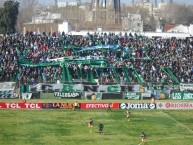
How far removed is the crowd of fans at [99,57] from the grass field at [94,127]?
1502cm

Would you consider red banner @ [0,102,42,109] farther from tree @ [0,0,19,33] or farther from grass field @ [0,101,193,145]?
tree @ [0,0,19,33]

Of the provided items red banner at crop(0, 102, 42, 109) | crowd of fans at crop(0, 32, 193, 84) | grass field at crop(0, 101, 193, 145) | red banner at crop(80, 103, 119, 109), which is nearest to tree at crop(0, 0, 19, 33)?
crowd of fans at crop(0, 32, 193, 84)

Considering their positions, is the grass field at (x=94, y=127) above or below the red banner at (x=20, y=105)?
below

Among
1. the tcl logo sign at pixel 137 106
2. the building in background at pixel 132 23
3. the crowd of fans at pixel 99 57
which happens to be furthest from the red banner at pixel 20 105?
the building in background at pixel 132 23

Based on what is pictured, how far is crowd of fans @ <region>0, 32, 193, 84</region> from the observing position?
239 feet

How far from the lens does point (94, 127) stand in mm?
48281

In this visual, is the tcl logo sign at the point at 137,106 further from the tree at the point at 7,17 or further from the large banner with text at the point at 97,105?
the tree at the point at 7,17

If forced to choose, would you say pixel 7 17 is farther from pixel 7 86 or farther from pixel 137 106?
pixel 137 106

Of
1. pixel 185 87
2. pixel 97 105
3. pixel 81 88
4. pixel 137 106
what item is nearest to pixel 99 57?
pixel 81 88

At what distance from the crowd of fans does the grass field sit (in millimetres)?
15018

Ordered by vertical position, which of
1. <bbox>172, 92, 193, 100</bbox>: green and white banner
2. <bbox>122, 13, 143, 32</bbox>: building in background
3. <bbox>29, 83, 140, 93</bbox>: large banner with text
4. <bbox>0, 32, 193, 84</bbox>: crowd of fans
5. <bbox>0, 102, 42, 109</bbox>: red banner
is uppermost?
<bbox>122, 13, 143, 32</bbox>: building in background

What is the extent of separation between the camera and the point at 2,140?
41.3 m

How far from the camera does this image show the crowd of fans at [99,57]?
239 feet

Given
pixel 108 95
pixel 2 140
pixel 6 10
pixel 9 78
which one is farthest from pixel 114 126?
pixel 6 10
